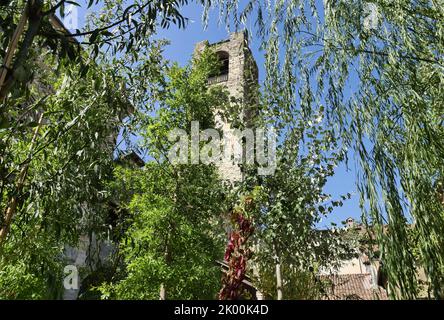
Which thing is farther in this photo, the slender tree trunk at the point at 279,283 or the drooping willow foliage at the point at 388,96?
the slender tree trunk at the point at 279,283

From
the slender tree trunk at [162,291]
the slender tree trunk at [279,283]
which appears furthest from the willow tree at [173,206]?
the slender tree trunk at [279,283]

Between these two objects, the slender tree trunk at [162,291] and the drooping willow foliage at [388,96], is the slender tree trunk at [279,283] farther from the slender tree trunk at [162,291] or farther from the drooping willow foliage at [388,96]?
the drooping willow foliage at [388,96]

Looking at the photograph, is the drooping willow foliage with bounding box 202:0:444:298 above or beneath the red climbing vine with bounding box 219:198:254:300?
above

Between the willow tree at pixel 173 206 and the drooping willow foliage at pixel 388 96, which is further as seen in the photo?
the willow tree at pixel 173 206

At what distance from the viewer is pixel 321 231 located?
7738 mm

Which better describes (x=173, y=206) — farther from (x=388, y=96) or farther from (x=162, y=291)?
(x=388, y=96)

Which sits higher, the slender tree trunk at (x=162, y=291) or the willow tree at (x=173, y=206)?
the willow tree at (x=173, y=206)

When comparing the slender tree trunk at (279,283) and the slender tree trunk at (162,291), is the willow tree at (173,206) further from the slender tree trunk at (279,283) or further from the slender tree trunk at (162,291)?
the slender tree trunk at (279,283)

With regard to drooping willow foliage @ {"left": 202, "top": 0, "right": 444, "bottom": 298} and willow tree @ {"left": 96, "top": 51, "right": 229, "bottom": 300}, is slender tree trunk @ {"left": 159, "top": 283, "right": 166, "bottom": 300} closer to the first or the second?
willow tree @ {"left": 96, "top": 51, "right": 229, "bottom": 300}

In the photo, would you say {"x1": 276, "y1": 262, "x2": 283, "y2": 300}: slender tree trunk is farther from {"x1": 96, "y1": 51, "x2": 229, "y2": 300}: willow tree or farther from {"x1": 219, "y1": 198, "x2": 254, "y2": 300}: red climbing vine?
{"x1": 219, "y1": 198, "x2": 254, "y2": 300}: red climbing vine

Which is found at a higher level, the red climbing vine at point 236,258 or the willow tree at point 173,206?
the willow tree at point 173,206

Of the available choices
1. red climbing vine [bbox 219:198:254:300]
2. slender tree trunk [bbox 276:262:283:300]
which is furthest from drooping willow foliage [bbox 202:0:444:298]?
slender tree trunk [bbox 276:262:283:300]

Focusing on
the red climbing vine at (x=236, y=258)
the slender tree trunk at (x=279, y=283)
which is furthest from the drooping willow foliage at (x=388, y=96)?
the slender tree trunk at (x=279, y=283)

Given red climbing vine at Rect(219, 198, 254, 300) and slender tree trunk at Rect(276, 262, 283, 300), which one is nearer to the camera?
red climbing vine at Rect(219, 198, 254, 300)
